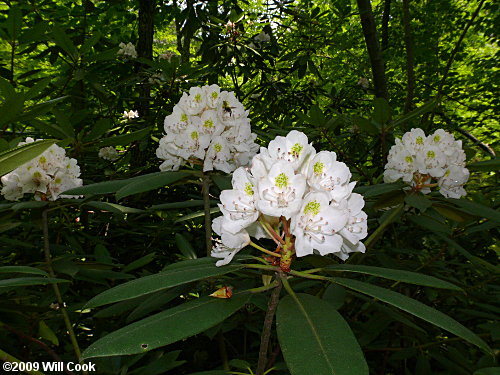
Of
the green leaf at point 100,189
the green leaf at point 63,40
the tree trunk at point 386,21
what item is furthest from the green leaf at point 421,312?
the tree trunk at point 386,21

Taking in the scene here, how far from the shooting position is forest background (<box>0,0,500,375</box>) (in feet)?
4.79

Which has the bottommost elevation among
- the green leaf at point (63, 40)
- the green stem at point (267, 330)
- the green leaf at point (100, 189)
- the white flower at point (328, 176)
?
the green stem at point (267, 330)

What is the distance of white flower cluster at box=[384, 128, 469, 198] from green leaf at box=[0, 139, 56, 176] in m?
1.46

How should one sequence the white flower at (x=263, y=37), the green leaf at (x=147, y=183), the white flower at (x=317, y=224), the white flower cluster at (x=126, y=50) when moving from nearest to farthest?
the white flower at (x=317, y=224)
the green leaf at (x=147, y=183)
the white flower cluster at (x=126, y=50)
the white flower at (x=263, y=37)

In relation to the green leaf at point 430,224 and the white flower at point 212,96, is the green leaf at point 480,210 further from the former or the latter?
the white flower at point 212,96

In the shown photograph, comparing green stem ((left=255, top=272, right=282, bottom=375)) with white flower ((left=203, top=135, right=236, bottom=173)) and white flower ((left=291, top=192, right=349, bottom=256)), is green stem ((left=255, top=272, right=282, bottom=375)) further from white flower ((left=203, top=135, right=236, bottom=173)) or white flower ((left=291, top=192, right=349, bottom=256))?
white flower ((left=203, top=135, right=236, bottom=173))

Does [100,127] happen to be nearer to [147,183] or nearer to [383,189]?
[147,183]

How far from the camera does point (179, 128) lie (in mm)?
1697

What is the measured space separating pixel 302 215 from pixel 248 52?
3.46 m

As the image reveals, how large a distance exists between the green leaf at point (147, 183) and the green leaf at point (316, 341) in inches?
26.7

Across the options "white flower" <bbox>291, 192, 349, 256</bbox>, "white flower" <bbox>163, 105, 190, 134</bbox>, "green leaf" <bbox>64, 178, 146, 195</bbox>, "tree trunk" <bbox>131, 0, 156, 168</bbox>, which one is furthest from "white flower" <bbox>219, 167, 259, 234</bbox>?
"tree trunk" <bbox>131, 0, 156, 168</bbox>

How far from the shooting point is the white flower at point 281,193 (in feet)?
3.06

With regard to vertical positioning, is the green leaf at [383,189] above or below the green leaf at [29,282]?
below

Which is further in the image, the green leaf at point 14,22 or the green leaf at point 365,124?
the green leaf at point 14,22
